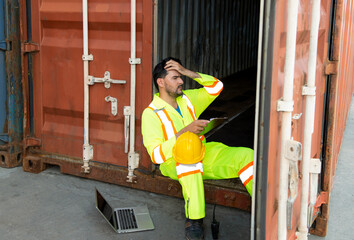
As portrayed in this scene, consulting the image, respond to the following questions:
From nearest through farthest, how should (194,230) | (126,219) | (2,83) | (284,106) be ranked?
(284,106), (194,230), (126,219), (2,83)

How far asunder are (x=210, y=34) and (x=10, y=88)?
13.6ft

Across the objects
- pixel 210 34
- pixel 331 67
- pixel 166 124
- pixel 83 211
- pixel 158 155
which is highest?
pixel 210 34

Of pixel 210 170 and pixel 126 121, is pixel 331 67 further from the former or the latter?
pixel 126 121

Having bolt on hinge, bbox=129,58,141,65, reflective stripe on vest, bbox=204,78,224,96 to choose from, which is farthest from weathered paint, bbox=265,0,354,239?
bolt on hinge, bbox=129,58,141,65

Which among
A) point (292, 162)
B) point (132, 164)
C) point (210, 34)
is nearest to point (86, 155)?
point (132, 164)

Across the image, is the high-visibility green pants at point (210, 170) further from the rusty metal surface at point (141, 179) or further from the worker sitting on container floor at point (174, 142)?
the rusty metal surface at point (141, 179)

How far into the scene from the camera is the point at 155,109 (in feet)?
11.5

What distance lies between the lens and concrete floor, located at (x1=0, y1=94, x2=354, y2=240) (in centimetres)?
352

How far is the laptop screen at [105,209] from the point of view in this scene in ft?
12.0

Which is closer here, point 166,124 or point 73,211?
point 166,124

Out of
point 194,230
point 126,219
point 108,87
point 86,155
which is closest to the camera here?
point 194,230

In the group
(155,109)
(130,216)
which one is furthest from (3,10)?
(130,216)

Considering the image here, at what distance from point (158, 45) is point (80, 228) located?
175cm

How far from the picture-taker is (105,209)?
12.6 ft
